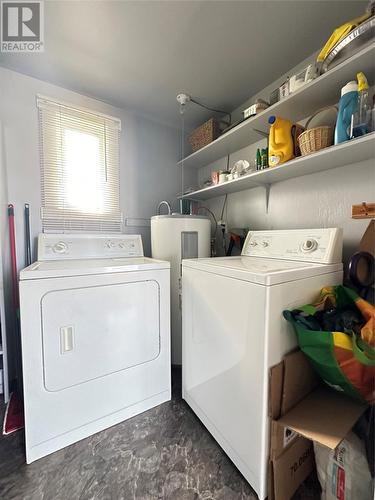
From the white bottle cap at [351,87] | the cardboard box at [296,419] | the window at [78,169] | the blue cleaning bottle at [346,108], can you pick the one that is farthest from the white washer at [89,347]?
the white bottle cap at [351,87]

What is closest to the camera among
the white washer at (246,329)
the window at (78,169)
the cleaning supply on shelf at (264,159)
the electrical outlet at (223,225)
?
the white washer at (246,329)

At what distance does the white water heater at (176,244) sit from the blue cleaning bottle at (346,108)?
1106mm

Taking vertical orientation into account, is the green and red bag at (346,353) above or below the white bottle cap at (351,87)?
below

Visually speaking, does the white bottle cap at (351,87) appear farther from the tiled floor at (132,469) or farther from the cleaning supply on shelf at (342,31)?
the tiled floor at (132,469)

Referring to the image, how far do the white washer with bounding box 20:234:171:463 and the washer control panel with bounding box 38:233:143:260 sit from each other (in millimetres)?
102

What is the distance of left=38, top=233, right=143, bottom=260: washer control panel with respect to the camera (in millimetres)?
1660

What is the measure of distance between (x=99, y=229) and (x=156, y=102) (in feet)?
4.34

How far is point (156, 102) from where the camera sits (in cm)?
200

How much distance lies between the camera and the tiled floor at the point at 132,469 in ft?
3.19

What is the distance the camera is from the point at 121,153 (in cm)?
212

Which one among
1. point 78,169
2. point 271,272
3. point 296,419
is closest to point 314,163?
point 271,272

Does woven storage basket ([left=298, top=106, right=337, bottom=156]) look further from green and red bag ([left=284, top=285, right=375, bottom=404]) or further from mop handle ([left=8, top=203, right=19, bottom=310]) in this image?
mop handle ([left=8, top=203, right=19, bottom=310])

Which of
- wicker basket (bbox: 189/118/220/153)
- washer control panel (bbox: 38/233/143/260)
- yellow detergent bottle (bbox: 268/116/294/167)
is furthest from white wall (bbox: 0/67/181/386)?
yellow detergent bottle (bbox: 268/116/294/167)

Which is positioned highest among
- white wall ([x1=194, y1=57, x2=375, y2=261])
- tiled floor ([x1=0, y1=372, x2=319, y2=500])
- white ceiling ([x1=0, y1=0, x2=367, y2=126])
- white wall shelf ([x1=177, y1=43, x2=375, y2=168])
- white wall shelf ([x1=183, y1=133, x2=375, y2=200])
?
white ceiling ([x1=0, y1=0, x2=367, y2=126])
